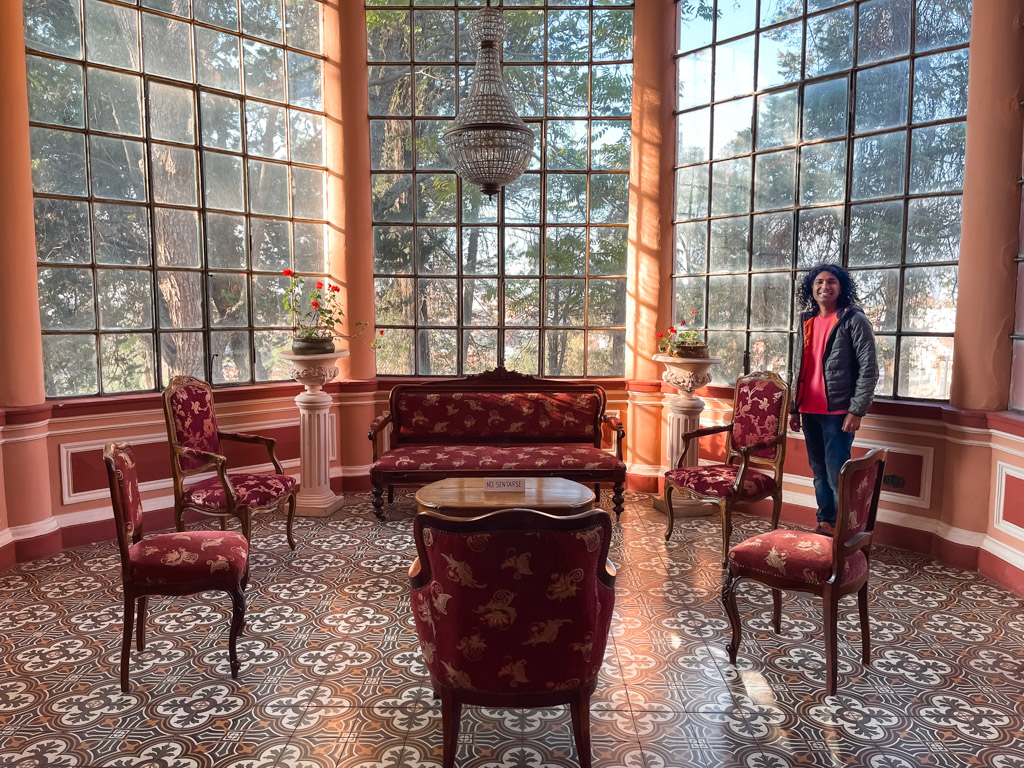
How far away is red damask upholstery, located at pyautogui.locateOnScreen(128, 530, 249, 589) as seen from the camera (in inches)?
109

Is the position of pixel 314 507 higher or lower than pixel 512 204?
lower

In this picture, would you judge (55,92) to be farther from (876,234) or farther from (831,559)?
(876,234)

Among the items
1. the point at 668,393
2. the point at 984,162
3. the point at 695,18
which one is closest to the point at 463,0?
the point at 695,18

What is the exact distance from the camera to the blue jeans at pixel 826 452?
13.8ft

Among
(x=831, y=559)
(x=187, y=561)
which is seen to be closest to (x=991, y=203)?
(x=831, y=559)

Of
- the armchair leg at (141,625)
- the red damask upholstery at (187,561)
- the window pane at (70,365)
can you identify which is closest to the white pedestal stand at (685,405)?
the red damask upholstery at (187,561)

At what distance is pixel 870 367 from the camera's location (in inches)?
156

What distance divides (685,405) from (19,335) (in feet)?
14.1

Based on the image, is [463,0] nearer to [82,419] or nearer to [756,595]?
[82,419]

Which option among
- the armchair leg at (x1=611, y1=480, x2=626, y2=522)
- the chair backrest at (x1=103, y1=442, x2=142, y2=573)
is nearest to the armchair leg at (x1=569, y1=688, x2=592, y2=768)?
the chair backrest at (x1=103, y1=442, x2=142, y2=573)

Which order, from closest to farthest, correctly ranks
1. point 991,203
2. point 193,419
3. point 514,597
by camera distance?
point 514,597 < point 991,203 < point 193,419

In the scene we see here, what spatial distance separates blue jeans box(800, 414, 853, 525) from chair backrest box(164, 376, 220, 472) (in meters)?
3.72

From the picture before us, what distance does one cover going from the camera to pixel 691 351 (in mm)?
5102

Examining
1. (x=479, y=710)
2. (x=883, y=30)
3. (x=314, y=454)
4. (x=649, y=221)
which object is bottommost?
(x=479, y=710)
